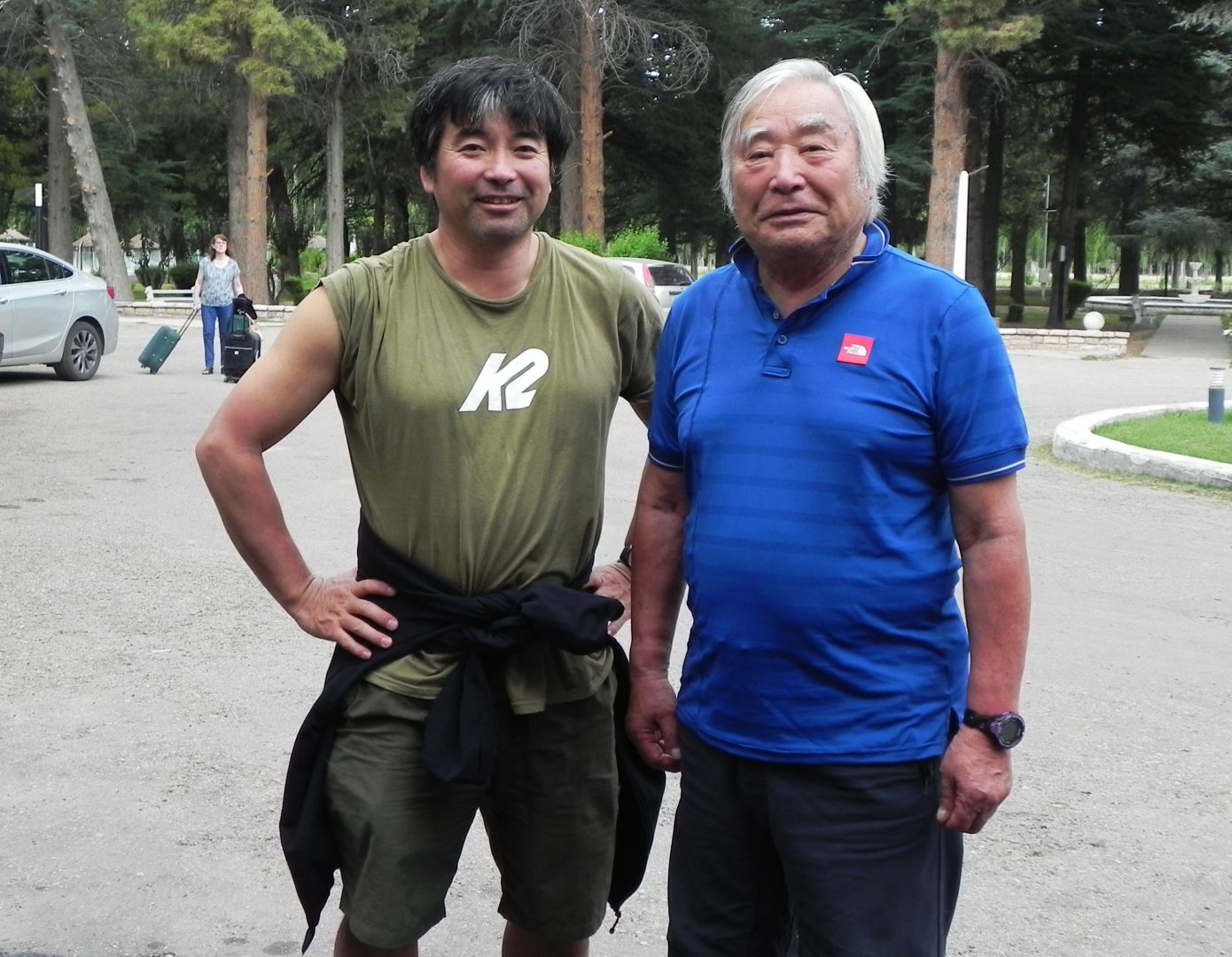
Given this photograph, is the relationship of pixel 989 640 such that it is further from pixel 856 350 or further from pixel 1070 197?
pixel 1070 197

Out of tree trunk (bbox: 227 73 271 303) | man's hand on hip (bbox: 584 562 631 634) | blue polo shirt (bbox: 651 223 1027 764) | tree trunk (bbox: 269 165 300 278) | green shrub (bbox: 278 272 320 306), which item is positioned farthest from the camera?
tree trunk (bbox: 269 165 300 278)

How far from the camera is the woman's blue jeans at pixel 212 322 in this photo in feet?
61.8

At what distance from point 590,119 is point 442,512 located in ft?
104

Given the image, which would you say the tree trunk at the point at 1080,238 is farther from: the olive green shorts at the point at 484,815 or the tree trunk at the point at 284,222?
the olive green shorts at the point at 484,815

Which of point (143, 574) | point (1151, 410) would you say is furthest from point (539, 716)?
point (1151, 410)

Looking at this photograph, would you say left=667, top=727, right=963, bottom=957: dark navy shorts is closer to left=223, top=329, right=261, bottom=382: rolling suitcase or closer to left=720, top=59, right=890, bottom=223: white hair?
left=720, top=59, right=890, bottom=223: white hair

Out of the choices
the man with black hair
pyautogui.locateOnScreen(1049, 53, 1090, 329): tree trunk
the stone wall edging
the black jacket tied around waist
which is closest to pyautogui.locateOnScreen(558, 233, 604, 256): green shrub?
the stone wall edging

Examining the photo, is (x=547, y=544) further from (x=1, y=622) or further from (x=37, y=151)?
(x=37, y=151)

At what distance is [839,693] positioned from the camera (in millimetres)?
2297

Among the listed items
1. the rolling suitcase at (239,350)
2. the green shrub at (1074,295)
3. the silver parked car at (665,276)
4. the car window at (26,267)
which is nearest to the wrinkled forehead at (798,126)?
the car window at (26,267)

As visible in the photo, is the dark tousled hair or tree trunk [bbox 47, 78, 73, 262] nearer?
the dark tousled hair

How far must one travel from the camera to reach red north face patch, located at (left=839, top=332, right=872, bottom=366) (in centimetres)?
224

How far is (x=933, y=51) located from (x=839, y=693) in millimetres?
33585

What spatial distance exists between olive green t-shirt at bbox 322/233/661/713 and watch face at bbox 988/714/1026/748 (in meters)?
0.78
